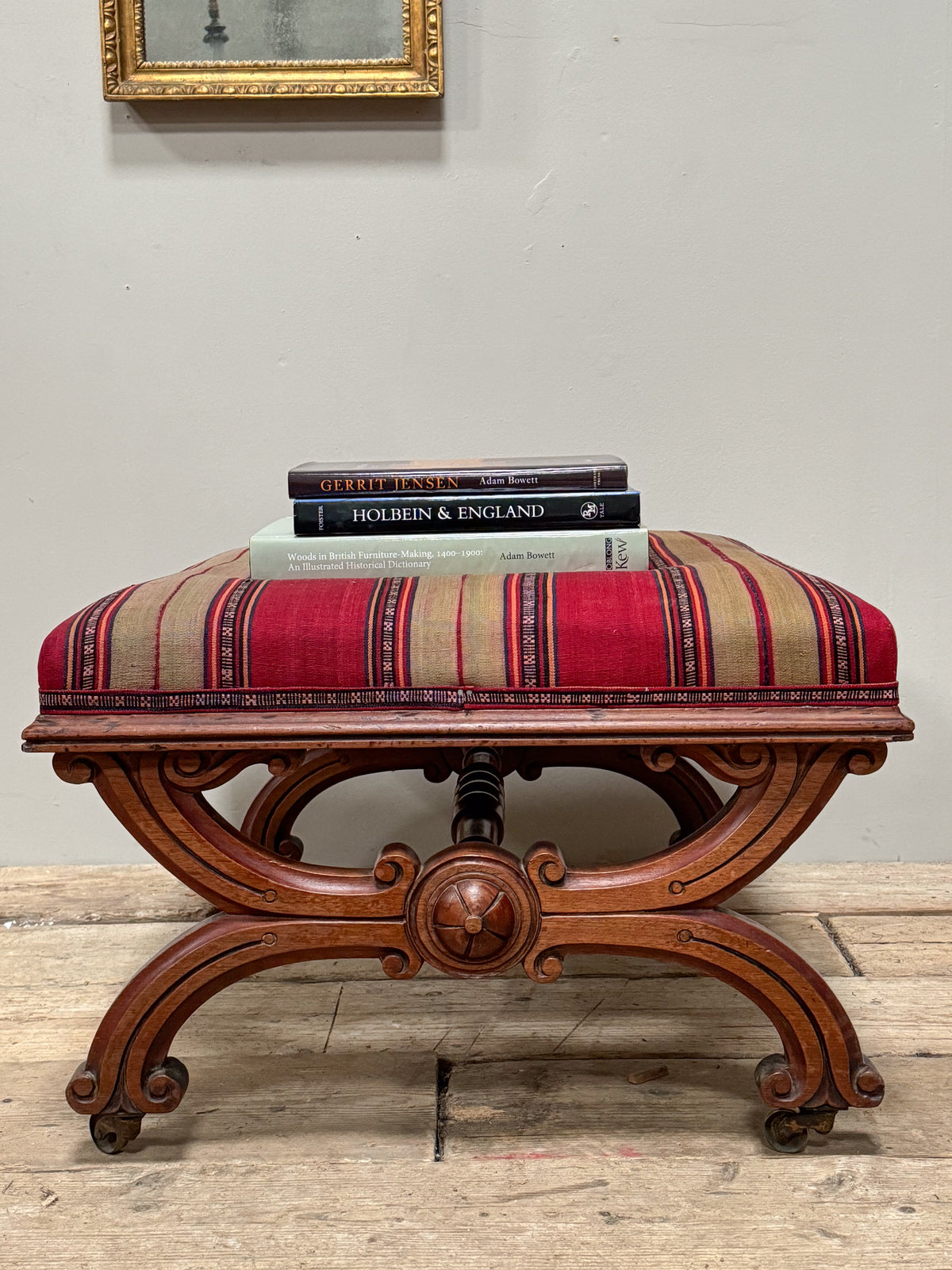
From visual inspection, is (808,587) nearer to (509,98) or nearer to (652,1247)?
(652,1247)

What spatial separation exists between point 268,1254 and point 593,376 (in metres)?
1.04

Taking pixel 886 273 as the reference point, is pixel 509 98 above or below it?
above

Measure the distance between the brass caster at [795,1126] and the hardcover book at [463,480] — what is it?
548 millimetres

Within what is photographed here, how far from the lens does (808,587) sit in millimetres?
859

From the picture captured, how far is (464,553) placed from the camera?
93cm

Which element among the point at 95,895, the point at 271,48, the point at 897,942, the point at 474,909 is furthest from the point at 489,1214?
the point at 271,48

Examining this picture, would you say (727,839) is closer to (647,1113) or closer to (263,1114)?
(647,1113)

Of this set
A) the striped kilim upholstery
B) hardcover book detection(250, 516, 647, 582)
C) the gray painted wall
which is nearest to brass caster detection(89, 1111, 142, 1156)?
the striped kilim upholstery

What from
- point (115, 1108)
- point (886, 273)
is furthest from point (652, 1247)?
point (886, 273)

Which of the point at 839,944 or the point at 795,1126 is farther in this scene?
the point at 839,944

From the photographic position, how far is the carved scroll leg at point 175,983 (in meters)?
0.90

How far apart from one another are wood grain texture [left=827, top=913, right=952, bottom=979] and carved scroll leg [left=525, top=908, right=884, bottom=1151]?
0.35 metres

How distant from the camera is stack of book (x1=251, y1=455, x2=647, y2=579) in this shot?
0.93 m

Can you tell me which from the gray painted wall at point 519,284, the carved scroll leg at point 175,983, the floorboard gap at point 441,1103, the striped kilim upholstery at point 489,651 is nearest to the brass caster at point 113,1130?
the carved scroll leg at point 175,983
